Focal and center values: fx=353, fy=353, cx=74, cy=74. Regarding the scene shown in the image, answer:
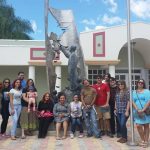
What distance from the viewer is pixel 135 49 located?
2288cm

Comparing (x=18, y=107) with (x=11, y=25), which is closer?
(x=18, y=107)

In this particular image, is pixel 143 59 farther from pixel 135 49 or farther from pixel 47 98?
pixel 47 98

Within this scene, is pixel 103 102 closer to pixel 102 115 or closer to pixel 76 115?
pixel 102 115

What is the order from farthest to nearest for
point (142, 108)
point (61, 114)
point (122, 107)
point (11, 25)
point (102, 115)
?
1. point (11, 25)
2. point (102, 115)
3. point (61, 114)
4. point (122, 107)
5. point (142, 108)

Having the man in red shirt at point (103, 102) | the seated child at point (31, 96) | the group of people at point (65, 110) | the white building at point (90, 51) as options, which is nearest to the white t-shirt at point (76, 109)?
the group of people at point (65, 110)

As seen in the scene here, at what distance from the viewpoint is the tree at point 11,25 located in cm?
3497

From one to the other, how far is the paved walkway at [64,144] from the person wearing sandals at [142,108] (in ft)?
1.27

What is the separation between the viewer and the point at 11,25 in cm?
3575

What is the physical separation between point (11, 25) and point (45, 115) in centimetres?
2777

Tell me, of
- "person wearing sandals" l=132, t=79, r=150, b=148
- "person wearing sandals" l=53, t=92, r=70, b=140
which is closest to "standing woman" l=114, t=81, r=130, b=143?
"person wearing sandals" l=132, t=79, r=150, b=148

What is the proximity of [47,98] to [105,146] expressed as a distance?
2190mm

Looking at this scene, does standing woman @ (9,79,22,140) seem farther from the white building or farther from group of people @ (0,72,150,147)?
the white building

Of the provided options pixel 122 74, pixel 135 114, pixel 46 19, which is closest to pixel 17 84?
pixel 46 19

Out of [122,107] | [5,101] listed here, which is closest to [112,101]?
[122,107]
